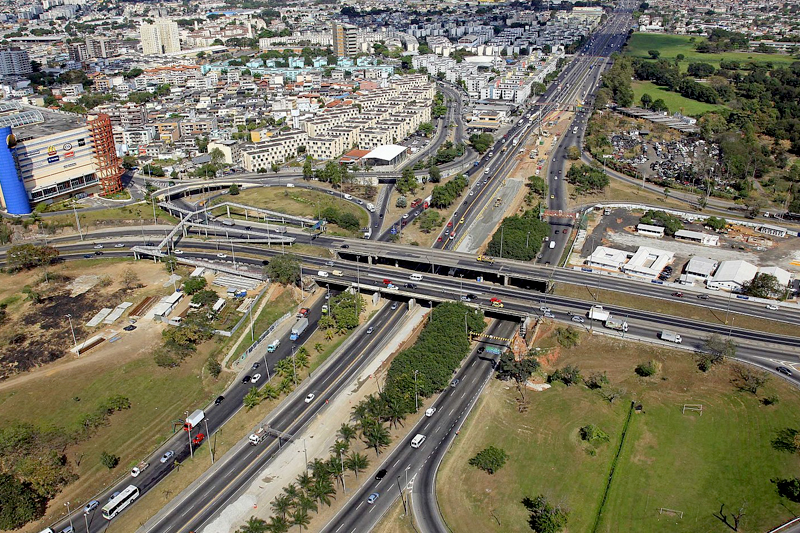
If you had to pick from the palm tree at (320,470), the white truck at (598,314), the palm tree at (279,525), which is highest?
the white truck at (598,314)

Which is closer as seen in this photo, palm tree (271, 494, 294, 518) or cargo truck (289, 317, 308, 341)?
palm tree (271, 494, 294, 518)

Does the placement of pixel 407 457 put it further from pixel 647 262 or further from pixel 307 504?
pixel 647 262

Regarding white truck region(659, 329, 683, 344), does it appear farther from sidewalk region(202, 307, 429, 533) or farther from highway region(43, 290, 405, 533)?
highway region(43, 290, 405, 533)

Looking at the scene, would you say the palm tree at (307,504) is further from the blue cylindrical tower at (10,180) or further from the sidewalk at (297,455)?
the blue cylindrical tower at (10,180)

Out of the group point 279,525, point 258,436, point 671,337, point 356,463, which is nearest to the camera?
point 279,525

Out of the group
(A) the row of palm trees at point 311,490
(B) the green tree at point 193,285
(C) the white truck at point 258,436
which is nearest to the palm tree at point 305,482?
(A) the row of palm trees at point 311,490

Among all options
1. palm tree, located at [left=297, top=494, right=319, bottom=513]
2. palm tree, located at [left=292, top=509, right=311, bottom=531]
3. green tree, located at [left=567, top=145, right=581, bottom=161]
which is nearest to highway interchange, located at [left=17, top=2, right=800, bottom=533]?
palm tree, located at [left=297, top=494, right=319, bottom=513]

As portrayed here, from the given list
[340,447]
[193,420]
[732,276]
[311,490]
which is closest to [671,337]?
[732,276]
